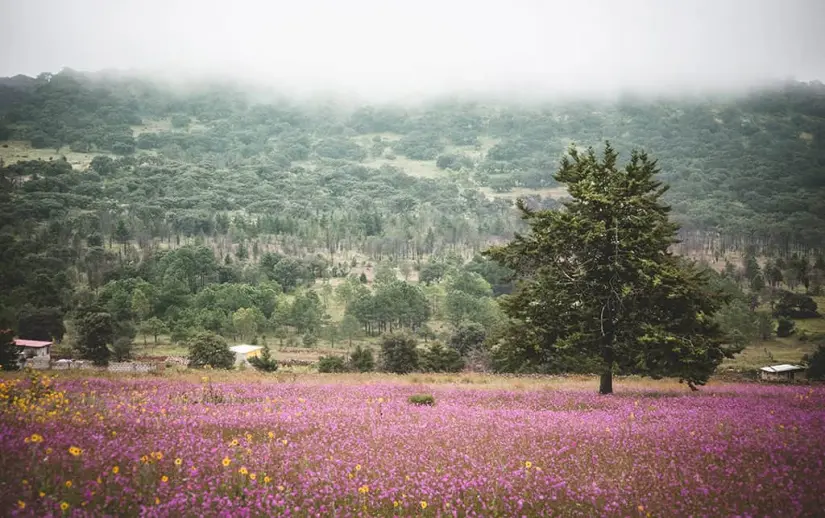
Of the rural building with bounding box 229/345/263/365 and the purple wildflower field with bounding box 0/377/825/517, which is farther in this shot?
the rural building with bounding box 229/345/263/365

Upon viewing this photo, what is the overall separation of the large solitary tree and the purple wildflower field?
5851mm

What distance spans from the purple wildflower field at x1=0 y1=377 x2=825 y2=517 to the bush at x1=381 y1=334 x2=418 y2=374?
46.4 meters

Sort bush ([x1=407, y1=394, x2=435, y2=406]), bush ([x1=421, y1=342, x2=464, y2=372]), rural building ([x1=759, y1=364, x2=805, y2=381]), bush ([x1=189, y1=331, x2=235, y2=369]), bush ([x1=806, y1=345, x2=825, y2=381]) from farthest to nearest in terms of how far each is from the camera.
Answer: rural building ([x1=759, y1=364, x2=805, y2=381]) < bush ([x1=189, y1=331, x2=235, y2=369]) < bush ([x1=806, y1=345, x2=825, y2=381]) < bush ([x1=421, y1=342, x2=464, y2=372]) < bush ([x1=407, y1=394, x2=435, y2=406])

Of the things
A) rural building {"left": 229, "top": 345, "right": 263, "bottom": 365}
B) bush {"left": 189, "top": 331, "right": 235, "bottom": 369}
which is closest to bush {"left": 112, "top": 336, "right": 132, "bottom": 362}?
rural building {"left": 229, "top": 345, "right": 263, "bottom": 365}

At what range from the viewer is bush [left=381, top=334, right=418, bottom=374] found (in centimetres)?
5812

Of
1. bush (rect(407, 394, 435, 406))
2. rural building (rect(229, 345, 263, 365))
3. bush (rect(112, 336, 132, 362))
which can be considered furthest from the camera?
rural building (rect(229, 345, 263, 365))

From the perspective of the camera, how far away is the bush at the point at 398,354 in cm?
5812

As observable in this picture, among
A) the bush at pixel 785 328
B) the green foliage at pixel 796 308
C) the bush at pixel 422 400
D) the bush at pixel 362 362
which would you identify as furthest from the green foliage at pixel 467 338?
the green foliage at pixel 796 308

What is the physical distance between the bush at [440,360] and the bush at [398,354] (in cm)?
127

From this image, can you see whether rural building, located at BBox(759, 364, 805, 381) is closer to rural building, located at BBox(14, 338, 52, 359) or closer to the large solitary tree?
the large solitary tree

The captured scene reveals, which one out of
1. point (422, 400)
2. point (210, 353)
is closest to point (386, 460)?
point (422, 400)

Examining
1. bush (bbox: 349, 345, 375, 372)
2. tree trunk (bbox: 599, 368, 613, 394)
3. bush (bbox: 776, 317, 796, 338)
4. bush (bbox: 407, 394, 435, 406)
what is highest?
bush (bbox: 407, 394, 435, 406)

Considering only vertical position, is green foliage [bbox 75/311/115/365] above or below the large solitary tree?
below

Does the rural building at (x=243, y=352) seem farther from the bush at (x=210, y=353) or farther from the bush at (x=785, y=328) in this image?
the bush at (x=785, y=328)
